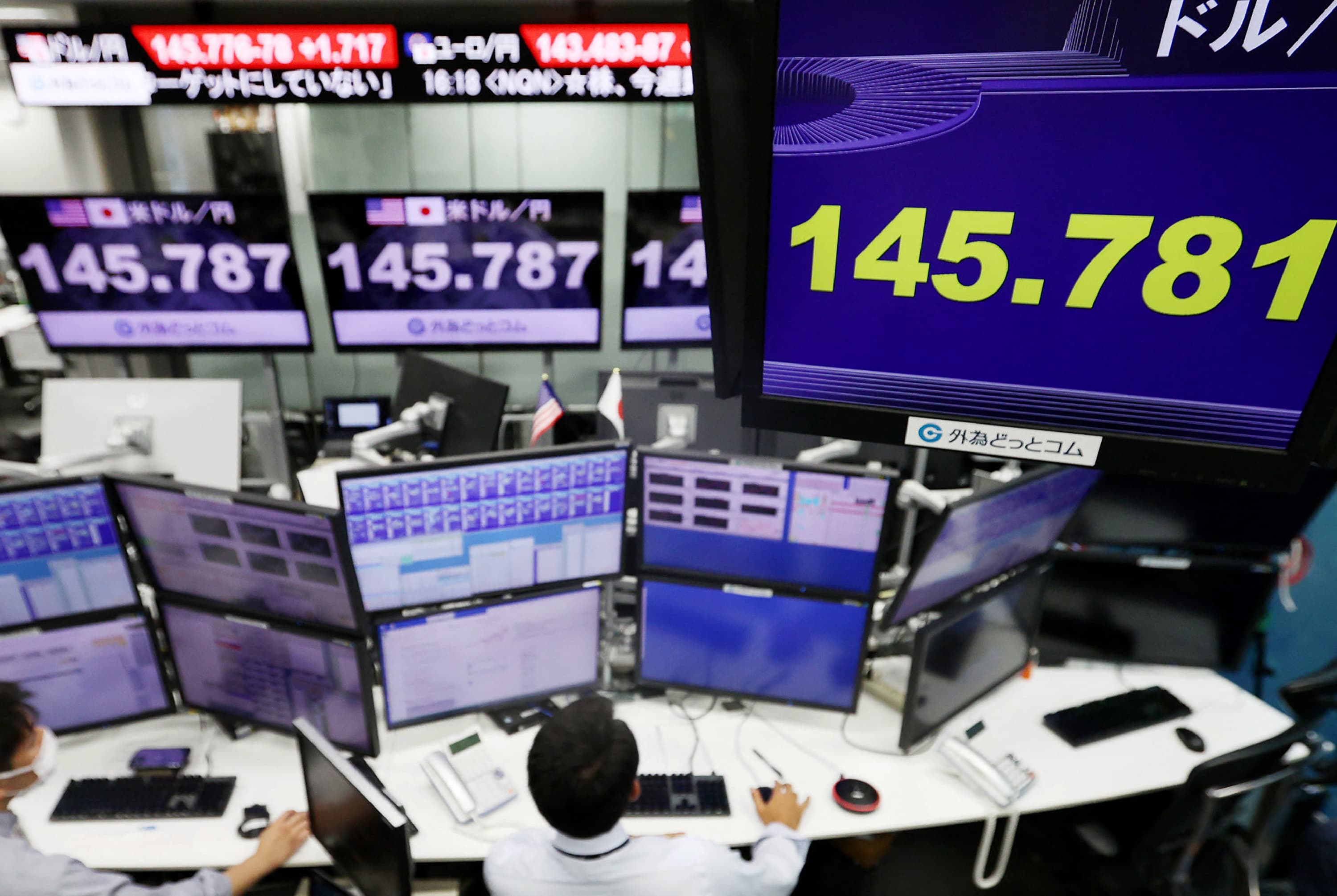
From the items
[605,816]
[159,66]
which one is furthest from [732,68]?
[159,66]

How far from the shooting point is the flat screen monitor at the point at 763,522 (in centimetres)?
197

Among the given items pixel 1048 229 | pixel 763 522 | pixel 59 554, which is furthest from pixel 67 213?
pixel 1048 229

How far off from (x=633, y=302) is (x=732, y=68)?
280 cm

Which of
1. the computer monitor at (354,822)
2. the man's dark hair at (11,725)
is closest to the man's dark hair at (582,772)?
the computer monitor at (354,822)

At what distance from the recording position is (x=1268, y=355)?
0.86 meters

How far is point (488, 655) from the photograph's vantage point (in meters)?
2.14

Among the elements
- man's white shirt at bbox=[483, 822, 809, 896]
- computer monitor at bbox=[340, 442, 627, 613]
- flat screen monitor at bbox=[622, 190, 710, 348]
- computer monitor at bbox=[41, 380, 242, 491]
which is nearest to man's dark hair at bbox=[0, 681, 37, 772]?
computer monitor at bbox=[340, 442, 627, 613]

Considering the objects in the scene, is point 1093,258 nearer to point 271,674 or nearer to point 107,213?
point 271,674

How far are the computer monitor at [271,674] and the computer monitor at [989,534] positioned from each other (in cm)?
137

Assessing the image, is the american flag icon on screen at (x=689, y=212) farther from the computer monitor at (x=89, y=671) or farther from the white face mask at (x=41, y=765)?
the white face mask at (x=41, y=765)

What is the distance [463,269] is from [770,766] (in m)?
→ 2.46

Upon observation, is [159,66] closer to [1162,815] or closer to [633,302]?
[633,302]

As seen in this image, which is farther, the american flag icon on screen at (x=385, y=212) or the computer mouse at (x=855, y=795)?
the american flag icon on screen at (x=385, y=212)

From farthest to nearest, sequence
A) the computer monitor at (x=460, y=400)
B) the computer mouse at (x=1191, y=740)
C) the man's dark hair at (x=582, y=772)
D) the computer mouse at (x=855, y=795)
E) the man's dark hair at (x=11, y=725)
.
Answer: the computer monitor at (x=460, y=400) < the computer mouse at (x=1191, y=740) < the computer mouse at (x=855, y=795) < the man's dark hair at (x=11, y=725) < the man's dark hair at (x=582, y=772)
